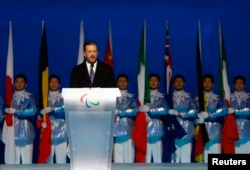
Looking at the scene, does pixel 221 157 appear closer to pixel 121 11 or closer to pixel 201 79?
pixel 201 79

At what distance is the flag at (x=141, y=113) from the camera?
29.3 feet

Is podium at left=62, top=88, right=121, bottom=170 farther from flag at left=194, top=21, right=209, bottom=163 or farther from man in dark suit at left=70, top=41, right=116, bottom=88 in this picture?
flag at left=194, top=21, right=209, bottom=163

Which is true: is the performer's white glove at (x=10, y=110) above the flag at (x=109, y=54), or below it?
below

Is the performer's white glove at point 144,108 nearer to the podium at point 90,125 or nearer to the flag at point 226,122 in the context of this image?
the flag at point 226,122

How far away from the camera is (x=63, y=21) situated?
33.3ft

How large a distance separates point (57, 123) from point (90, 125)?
12.7 feet

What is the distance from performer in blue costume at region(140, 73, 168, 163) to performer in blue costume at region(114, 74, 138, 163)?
204 millimetres

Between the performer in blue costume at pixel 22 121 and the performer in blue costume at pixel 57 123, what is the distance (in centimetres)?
25

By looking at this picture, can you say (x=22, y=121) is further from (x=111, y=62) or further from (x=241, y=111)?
(x=241, y=111)

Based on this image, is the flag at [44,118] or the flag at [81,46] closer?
the flag at [44,118]

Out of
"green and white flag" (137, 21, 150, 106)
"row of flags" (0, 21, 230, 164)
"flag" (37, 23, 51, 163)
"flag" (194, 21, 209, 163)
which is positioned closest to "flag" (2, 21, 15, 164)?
"row of flags" (0, 21, 230, 164)

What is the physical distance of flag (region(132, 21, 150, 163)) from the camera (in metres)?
8.92

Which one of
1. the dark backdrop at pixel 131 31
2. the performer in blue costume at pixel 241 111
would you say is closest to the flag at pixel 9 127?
the dark backdrop at pixel 131 31

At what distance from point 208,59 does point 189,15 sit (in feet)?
2.49
